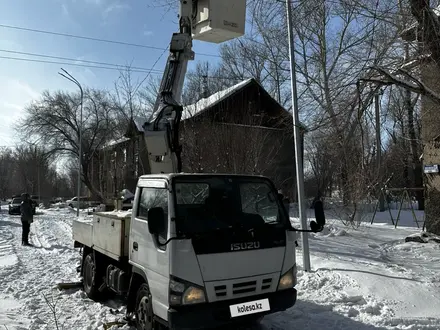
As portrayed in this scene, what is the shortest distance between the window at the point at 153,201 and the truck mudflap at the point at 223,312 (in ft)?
2.81

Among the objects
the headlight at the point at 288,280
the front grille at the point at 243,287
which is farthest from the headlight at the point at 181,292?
the headlight at the point at 288,280

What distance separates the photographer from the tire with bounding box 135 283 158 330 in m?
4.86

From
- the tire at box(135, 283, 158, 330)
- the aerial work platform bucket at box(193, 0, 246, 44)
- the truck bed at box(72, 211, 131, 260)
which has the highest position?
the aerial work platform bucket at box(193, 0, 246, 44)

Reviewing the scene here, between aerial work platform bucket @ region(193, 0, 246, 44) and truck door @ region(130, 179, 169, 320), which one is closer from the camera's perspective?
truck door @ region(130, 179, 169, 320)

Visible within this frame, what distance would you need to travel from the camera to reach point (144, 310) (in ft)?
16.6

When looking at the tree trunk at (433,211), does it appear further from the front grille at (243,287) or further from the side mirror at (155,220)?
the side mirror at (155,220)

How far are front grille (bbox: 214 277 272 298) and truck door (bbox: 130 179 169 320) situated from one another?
1.98ft

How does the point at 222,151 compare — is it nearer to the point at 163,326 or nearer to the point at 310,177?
the point at 163,326

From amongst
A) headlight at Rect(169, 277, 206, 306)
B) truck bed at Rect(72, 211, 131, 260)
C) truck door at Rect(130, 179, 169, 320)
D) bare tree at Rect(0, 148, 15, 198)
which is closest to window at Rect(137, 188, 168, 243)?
truck door at Rect(130, 179, 169, 320)

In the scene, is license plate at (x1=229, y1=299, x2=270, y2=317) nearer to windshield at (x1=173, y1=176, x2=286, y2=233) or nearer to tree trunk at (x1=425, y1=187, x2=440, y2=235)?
windshield at (x1=173, y1=176, x2=286, y2=233)

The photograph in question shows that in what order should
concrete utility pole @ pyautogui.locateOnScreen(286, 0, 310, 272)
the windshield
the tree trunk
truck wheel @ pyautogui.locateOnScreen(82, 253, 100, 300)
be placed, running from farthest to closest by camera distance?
1. the tree trunk
2. concrete utility pole @ pyautogui.locateOnScreen(286, 0, 310, 272)
3. truck wheel @ pyautogui.locateOnScreen(82, 253, 100, 300)
4. the windshield

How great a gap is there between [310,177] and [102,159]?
22.1 m

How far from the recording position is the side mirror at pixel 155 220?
175 inches

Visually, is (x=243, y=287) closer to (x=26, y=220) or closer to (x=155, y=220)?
(x=155, y=220)
